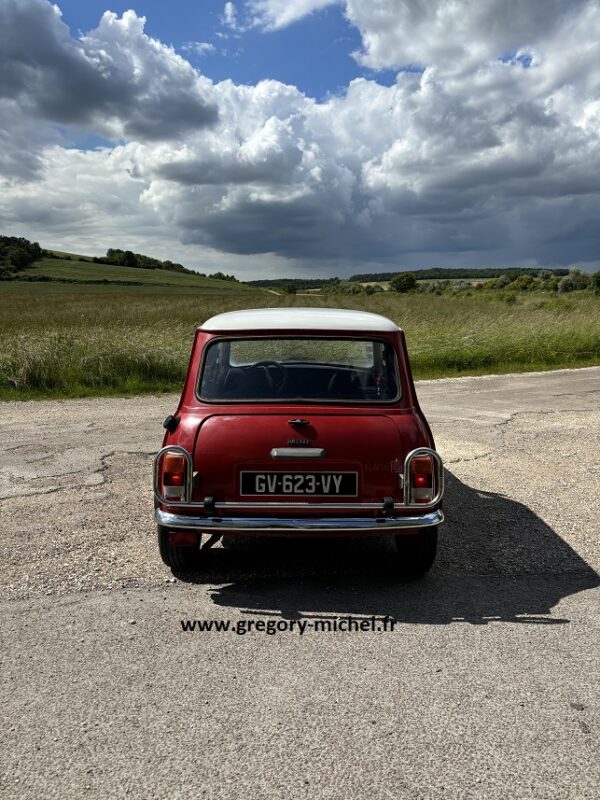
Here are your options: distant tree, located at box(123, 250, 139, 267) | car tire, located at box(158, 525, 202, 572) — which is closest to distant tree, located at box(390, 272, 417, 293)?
distant tree, located at box(123, 250, 139, 267)

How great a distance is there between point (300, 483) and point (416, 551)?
857mm

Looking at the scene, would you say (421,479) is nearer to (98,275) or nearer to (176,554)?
(176,554)

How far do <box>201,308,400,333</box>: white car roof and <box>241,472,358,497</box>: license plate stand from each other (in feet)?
3.22

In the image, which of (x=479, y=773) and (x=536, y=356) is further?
(x=536, y=356)

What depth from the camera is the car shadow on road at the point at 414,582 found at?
3.67 m

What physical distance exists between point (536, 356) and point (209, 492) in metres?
14.5

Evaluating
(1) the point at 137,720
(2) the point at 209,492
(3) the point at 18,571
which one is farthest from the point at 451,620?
(3) the point at 18,571

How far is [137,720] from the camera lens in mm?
2637

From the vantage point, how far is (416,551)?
393 centimetres

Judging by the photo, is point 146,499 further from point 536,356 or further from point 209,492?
point 536,356

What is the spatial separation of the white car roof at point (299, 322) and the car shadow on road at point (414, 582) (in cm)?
154

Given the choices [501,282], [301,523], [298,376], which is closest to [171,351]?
[298,376]

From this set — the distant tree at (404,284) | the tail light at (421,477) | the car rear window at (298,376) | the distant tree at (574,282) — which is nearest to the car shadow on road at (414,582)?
the tail light at (421,477)

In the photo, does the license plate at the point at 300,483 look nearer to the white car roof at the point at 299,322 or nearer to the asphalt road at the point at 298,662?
the asphalt road at the point at 298,662
